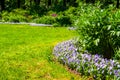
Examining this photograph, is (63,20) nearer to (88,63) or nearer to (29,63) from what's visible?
(29,63)

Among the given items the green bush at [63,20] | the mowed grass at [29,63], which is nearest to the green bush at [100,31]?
the mowed grass at [29,63]

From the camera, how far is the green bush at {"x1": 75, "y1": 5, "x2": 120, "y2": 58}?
36.6 feet

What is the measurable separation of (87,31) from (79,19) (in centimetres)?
82

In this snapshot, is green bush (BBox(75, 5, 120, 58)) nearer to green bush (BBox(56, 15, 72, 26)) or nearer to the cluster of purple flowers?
the cluster of purple flowers

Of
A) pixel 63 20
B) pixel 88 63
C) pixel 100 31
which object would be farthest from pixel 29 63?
pixel 63 20

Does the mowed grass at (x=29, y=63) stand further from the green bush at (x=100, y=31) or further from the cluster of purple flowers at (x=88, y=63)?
the green bush at (x=100, y=31)

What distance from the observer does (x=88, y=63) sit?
10.4 meters

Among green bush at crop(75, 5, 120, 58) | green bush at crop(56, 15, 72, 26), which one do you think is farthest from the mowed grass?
green bush at crop(56, 15, 72, 26)

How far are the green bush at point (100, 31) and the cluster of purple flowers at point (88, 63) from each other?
1.66 feet

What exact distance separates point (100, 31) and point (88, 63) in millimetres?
1566

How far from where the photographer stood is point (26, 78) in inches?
405

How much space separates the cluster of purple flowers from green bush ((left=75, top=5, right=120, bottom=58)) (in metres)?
0.51

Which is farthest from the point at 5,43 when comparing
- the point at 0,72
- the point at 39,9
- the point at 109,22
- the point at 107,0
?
the point at 107,0

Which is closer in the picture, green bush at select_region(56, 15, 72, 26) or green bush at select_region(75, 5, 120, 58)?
green bush at select_region(75, 5, 120, 58)
